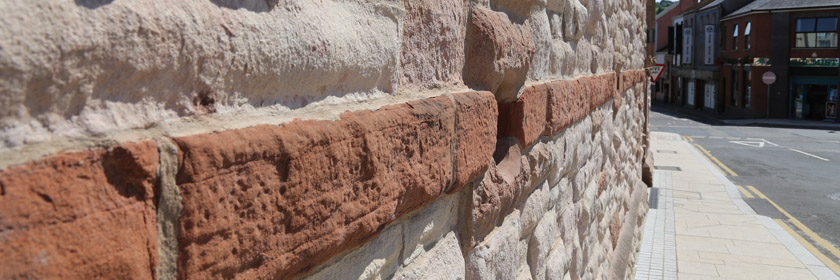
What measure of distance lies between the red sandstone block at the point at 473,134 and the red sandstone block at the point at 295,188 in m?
0.18

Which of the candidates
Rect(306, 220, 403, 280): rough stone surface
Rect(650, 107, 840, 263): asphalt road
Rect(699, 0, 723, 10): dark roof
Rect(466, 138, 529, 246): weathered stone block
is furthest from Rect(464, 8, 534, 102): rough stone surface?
Rect(699, 0, 723, 10): dark roof

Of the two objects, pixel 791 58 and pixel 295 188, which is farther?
pixel 791 58

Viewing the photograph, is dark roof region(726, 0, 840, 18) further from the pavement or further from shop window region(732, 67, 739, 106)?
the pavement

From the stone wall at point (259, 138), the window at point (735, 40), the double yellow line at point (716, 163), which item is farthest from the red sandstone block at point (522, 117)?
the window at point (735, 40)

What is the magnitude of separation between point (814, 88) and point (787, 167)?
1503cm

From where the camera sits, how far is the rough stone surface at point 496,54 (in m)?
1.59

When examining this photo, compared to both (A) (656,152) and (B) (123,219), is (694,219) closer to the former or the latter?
(A) (656,152)

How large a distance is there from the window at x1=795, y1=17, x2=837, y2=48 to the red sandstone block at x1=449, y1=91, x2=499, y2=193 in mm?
30364

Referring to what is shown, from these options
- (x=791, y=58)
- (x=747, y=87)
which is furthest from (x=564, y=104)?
(x=747, y=87)

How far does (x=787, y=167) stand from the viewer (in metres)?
15.3

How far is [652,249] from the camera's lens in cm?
720

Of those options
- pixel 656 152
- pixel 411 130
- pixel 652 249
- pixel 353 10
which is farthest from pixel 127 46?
pixel 656 152

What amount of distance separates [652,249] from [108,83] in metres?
7.33

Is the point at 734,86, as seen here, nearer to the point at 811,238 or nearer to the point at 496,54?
the point at 811,238
